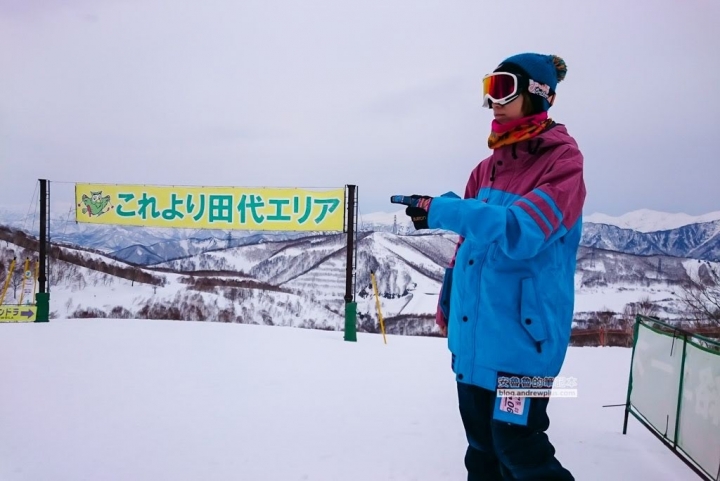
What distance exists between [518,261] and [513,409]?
0.40 meters

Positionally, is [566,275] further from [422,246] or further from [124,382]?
[422,246]

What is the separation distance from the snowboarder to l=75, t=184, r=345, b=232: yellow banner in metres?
4.78

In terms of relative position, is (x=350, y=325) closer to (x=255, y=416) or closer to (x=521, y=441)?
(x=255, y=416)

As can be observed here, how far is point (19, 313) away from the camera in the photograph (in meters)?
6.24

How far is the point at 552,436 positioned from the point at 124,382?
302cm

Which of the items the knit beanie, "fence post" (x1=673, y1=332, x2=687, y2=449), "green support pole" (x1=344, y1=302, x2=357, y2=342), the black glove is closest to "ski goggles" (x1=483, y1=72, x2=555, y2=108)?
the knit beanie

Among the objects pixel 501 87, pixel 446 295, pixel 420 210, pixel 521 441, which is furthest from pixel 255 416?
pixel 501 87

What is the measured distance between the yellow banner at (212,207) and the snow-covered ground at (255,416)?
191 centimetres

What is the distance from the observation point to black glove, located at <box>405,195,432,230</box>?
47.3 inches

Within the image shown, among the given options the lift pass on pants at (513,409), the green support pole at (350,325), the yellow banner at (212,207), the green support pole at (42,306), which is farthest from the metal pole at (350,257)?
the lift pass on pants at (513,409)

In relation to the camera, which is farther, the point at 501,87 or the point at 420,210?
the point at 501,87

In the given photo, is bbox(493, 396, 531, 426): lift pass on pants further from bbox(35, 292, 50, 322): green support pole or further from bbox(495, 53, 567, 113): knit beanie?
bbox(35, 292, 50, 322): green support pole

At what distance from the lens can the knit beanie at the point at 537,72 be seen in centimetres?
128

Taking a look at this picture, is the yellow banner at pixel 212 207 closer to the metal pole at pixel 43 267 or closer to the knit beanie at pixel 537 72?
the metal pole at pixel 43 267
